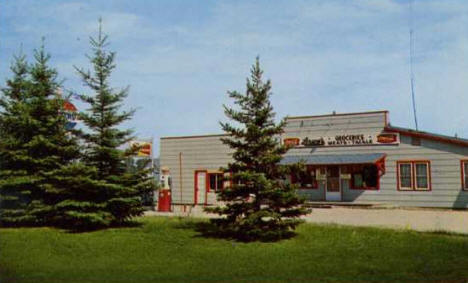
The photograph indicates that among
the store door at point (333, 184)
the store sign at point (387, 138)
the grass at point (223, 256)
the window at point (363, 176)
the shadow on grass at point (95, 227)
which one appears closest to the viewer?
the grass at point (223, 256)

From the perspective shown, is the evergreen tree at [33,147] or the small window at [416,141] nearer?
the evergreen tree at [33,147]

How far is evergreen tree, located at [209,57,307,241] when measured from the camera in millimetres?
14000

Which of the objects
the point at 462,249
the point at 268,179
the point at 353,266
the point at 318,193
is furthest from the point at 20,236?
the point at 318,193

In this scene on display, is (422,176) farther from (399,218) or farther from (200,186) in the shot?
(200,186)

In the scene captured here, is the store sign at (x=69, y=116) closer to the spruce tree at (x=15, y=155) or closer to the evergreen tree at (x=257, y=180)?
the spruce tree at (x=15, y=155)

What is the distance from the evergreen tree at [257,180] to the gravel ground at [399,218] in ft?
15.1

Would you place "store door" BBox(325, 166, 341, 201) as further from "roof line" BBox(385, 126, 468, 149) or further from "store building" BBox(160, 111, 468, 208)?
"roof line" BBox(385, 126, 468, 149)

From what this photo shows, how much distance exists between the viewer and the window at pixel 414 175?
955 inches

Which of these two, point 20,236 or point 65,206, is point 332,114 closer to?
point 65,206

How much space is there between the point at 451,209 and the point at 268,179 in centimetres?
1294

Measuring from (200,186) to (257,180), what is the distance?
54.1 ft

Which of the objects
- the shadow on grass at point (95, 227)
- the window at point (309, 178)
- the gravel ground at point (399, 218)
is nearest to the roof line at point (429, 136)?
the gravel ground at point (399, 218)

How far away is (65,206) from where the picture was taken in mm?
16156

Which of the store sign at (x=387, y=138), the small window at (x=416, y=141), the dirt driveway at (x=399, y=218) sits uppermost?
the store sign at (x=387, y=138)
